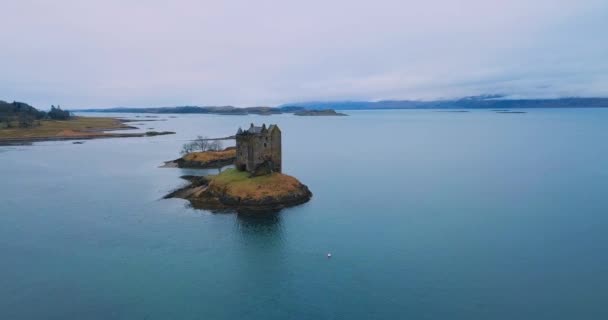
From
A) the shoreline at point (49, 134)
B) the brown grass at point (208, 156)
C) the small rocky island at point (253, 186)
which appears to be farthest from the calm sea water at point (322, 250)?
the shoreline at point (49, 134)

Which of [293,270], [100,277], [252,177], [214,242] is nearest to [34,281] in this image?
Answer: [100,277]

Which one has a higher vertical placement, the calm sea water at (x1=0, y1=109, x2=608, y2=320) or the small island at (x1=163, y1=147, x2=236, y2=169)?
the small island at (x1=163, y1=147, x2=236, y2=169)

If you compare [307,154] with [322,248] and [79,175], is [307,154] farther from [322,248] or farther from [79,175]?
[322,248]

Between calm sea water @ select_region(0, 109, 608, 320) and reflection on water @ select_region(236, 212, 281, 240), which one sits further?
reflection on water @ select_region(236, 212, 281, 240)

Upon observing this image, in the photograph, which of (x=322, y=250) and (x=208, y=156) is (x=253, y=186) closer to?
(x=322, y=250)

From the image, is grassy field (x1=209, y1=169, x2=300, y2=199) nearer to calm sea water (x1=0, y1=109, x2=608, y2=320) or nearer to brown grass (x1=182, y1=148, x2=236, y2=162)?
calm sea water (x1=0, y1=109, x2=608, y2=320)

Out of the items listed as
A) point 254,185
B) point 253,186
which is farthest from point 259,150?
point 253,186

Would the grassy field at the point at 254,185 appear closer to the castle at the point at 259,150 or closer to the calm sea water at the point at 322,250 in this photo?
the castle at the point at 259,150

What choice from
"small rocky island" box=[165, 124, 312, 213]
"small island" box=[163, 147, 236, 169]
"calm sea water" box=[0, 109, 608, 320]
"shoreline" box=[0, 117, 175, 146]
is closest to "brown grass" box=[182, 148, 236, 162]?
"small island" box=[163, 147, 236, 169]
